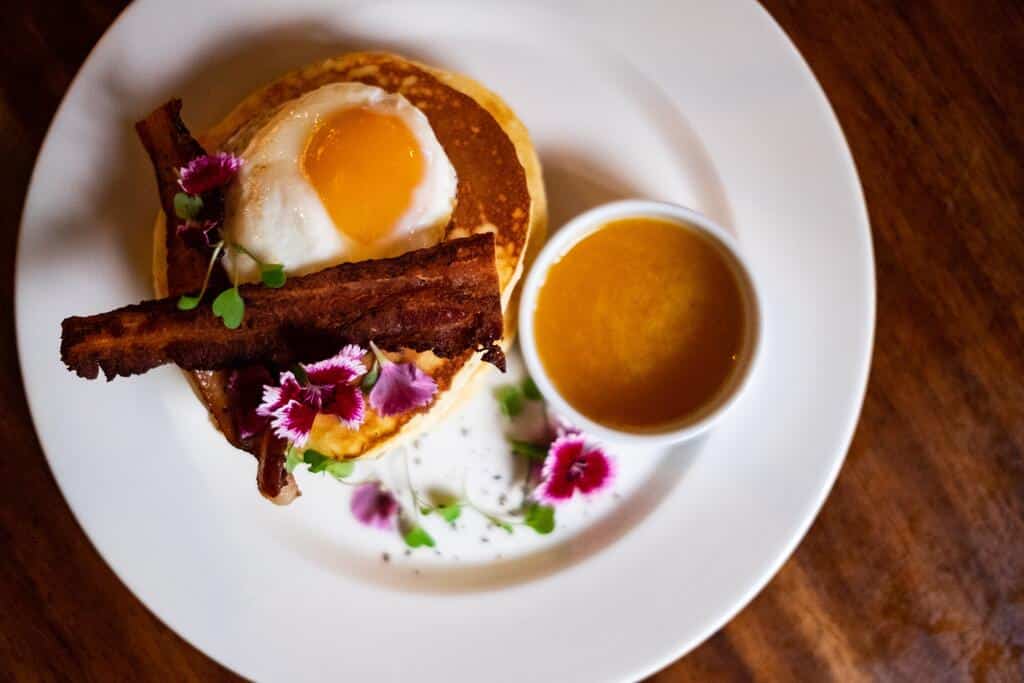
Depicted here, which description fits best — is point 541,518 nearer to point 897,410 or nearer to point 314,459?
point 314,459

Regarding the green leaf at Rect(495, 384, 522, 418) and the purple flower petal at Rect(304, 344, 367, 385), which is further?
the green leaf at Rect(495, 384, 522, 418)

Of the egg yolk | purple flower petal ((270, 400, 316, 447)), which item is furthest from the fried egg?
purple flower petal ((270, 400, 316, 447))

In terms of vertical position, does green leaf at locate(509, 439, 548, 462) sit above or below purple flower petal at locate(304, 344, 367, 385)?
below

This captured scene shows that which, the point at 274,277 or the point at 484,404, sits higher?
the point at 274,277

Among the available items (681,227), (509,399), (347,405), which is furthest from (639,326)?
(347,405)

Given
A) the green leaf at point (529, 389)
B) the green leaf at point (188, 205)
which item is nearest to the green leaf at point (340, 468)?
the green leaf at point (529, 389)

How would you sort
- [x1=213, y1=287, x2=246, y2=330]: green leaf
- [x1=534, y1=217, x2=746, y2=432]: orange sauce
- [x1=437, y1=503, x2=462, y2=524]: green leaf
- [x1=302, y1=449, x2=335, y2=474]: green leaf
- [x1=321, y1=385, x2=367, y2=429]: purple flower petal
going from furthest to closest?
[x1=437, y1=503, x2=462, y2=524]: green leaf
[x1=534, y1=217, x2=746, y2=432]: orange sauce
[x1=302, y1=449, x2=335, y2=474]: green leaf
[x1=321, y1=385, x2=367, y2=429]: purple flower petal
[x1=213, y1=287, x2=246, y2=330]: green leaf

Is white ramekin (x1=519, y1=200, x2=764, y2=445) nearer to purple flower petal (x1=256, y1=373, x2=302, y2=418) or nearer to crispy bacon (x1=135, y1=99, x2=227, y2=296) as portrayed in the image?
purple flower petal (x1=256, y1=373, x2=302, y2=418)

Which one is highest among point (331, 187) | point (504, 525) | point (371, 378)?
point (331, 187)
